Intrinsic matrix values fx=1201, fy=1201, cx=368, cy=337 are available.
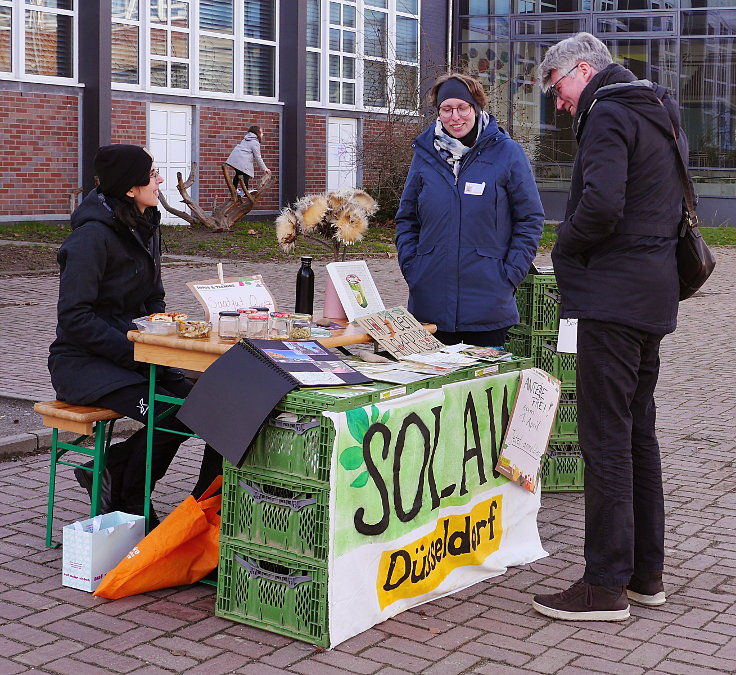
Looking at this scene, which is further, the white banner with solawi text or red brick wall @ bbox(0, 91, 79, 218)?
red brick wall @ bbox(0, 91, 79, 218)

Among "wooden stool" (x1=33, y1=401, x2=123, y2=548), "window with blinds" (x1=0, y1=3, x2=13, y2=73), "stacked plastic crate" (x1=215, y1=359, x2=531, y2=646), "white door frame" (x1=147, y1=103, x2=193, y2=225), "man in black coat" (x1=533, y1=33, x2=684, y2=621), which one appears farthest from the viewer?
"white door frame" (x1=147, y1=103, x2=193, y2=225)

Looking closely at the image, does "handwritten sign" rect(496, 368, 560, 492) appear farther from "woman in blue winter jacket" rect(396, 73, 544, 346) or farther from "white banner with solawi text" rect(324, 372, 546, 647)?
"woman in blue winter jacket" rect(396, 73, 544, 346)

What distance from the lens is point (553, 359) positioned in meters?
6.42

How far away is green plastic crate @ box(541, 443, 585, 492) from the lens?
630 cm

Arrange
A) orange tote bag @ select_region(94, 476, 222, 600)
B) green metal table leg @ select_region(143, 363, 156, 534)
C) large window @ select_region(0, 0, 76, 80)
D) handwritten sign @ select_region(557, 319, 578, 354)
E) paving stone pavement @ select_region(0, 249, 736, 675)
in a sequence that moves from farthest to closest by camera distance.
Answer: large window @ select_region(0, 0, 76, 80) → handwritten sign @ select_region(557, 319, 578, 354) → green metal table leg @ select_region(143, 363, 156, 534) → orange tote bag @ select_region(94, 476, 222, 600) → paving stone pavement @ select_region(0, 249, 736, 675)

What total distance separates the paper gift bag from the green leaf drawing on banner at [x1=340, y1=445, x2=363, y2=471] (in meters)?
1.14

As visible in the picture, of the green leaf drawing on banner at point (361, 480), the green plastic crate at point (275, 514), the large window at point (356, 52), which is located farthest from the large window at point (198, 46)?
the green leaf drawing on banner at point (361, 480)

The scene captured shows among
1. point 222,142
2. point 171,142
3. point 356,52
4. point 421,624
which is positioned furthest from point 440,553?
point 356,52

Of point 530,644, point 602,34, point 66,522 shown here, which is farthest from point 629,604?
point 602,34

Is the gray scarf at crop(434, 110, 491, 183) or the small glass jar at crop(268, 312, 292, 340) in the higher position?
the gray scarf at crop(434, 110, 491, 183)

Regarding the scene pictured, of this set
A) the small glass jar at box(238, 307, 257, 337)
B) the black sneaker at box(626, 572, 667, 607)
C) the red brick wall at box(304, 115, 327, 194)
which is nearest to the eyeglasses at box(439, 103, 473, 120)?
the small glass jar at box(238, 307, 257, 337)

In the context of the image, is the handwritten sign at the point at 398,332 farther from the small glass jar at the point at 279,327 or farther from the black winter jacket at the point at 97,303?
the black winter jacket at the point at 97,303

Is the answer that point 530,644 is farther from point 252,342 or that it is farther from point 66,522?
point 66,522

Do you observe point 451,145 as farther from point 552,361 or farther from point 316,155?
point 316,155
